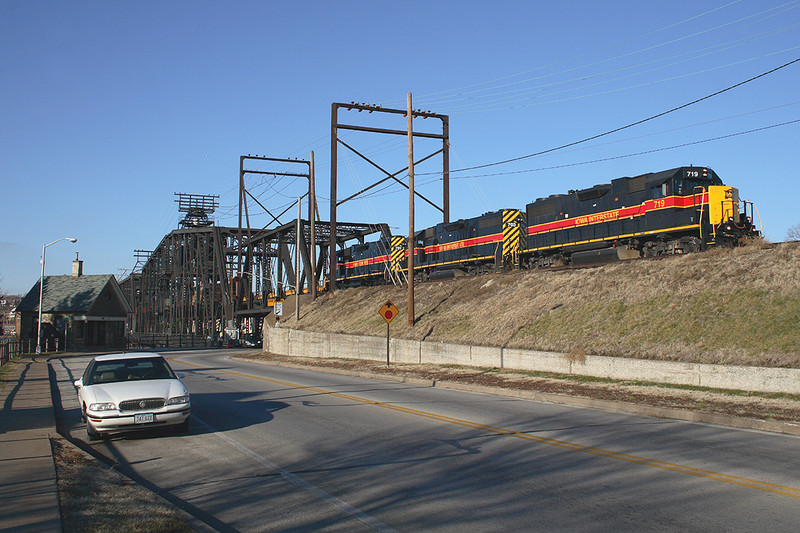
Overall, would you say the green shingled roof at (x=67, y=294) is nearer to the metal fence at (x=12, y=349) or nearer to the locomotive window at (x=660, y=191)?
the metal fence at (x=12, y=349)

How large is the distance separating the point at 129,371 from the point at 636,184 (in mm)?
21347

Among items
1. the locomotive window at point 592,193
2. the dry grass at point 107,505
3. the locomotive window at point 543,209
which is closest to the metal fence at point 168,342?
the locomotive window at point 543,209

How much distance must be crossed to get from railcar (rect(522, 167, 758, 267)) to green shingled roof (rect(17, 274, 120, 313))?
1880 inches

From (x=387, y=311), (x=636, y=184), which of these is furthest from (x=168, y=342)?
(x=636, y=184)

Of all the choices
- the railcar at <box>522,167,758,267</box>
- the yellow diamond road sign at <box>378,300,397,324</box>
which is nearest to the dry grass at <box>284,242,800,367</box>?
the railcar at <box>522,167,758,267</box>

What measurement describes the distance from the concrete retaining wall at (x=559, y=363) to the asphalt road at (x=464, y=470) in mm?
3401

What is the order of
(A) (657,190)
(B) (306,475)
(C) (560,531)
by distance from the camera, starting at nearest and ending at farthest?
1. (C) (560,531)
2. (B) (306,475)
3. (A) (657,190)

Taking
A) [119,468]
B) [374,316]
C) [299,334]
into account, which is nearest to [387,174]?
[374,316]

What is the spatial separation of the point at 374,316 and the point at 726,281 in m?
21.3

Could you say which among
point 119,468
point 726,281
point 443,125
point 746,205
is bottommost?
point 119,468

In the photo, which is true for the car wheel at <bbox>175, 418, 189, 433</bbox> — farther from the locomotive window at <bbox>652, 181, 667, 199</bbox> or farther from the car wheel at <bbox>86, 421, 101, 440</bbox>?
the locomotive window at <bbox>652, 181, 667, 199</bbox>

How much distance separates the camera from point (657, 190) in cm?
2559

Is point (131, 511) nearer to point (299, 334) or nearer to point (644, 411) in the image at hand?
point (644, 411)

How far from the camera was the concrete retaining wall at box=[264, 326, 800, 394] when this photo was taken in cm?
1470
